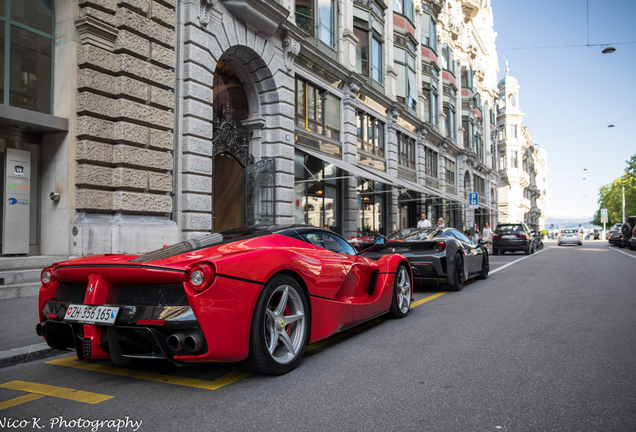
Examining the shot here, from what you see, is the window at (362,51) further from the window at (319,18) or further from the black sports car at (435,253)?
the black sports car at (435,253)

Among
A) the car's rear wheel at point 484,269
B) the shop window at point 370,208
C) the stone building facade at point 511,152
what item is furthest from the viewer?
the stone building facade at point 511,152

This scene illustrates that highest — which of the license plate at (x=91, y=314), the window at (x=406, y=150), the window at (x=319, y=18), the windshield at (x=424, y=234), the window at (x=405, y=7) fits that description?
the window at (x=405, y=7)

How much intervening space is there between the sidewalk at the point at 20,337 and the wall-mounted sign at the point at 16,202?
200 cm

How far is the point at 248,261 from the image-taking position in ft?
10.7

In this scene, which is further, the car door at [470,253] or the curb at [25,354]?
the car door at [470,253]

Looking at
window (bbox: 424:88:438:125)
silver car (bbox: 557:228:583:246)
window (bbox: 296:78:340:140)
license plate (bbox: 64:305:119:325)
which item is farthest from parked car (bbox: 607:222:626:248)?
license plate (bbox: 64:305:119:325)

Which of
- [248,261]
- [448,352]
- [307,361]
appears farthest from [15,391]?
[448,352]

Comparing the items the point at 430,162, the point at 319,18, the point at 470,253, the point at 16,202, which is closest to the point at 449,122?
the point at 430,162

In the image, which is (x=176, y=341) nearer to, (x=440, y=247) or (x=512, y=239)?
(x=440, y=247)

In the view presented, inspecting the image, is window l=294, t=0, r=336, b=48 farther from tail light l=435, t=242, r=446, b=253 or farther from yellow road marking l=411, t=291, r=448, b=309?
yellow road marking l=411, t=291, r=448, b=309

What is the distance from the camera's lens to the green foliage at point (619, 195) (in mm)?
59750

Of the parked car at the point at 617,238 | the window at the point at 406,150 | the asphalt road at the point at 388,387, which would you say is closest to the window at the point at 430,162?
the window at the point at 406,150

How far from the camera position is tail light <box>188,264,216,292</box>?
9.71 ft

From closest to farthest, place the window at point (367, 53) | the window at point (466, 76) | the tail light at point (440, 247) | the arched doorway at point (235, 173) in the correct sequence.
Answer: the tail light at point (440, 247), the arched doorway at point (235, 173), the window at point (367, 53), the window at point (466, 76)
